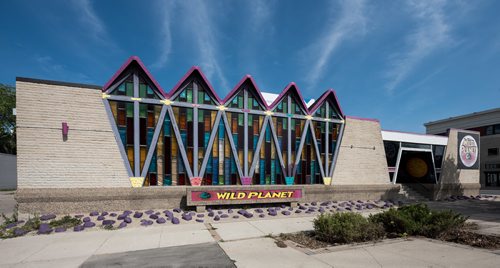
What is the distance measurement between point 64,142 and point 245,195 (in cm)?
1097

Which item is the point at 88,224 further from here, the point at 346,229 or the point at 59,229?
the point at 346,229

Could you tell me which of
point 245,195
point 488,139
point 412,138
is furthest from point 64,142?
point 488,139

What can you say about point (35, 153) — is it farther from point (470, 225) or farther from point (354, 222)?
point (470, 225)

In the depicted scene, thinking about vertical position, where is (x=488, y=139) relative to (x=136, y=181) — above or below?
above

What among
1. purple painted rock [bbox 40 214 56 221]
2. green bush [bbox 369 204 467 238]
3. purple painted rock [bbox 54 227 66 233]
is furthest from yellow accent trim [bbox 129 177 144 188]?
green bush [bbox 369 204 467 238]

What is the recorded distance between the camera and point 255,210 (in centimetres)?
1652

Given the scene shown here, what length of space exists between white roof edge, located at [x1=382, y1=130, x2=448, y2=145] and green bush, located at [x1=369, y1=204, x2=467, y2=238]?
15.1 m

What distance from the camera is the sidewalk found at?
23.6ft

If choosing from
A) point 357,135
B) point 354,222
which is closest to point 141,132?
point 354,222

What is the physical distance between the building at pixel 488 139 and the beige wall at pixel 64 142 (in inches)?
2128

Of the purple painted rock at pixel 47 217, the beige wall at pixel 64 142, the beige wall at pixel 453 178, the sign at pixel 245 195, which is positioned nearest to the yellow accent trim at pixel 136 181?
the beige wall at pixel 64 142

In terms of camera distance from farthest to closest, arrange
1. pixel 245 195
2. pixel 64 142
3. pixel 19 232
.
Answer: pixel 245 195, pixel 64 142, pixel 19 232

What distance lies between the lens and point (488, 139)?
43094 millimetres

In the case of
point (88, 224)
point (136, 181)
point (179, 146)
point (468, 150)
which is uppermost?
point (179, 146)
